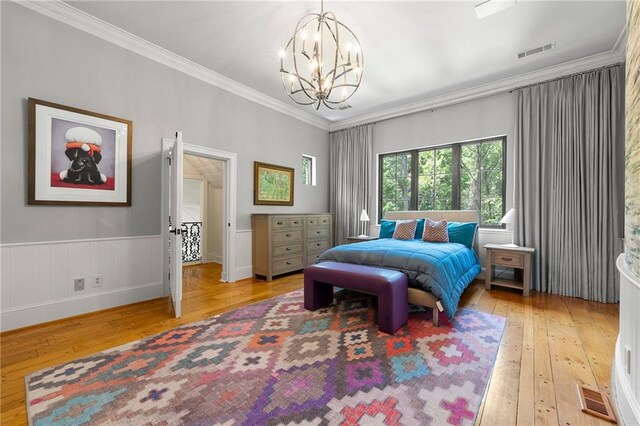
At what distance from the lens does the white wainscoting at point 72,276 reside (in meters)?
2.49

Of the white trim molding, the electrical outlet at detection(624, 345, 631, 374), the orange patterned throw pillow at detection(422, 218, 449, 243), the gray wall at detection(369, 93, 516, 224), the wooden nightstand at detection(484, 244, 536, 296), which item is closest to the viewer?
the electrical outlet at detection(624, 345, 631, 374)

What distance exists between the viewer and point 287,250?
15.0 feet

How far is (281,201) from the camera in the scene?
5.02 metres

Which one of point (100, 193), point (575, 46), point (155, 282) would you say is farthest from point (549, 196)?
point (100, 193)

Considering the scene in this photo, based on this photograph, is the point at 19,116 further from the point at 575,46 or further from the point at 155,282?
the point at 575,46

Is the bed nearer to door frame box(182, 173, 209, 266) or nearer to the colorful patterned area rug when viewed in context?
the colorful patterned area rug

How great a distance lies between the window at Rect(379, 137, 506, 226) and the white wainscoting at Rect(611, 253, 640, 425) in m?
2.90

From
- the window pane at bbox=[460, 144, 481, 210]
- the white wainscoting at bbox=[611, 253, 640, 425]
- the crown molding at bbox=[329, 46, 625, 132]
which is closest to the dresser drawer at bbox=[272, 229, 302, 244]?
the crown molding at bbox=[329, 46, 625, 132]

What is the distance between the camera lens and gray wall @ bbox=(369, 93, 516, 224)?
409cm

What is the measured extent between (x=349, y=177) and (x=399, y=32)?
3.06m

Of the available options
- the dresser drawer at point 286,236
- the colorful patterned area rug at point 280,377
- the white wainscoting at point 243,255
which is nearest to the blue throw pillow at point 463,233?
the colorful patterned area rug at point 280,377

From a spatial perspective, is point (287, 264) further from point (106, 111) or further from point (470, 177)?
point (470, 177)

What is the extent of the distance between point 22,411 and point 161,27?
3.40 metres

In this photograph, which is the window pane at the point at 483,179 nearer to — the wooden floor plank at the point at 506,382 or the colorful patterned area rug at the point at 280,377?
the wooden floor plank at the point at 506,382
